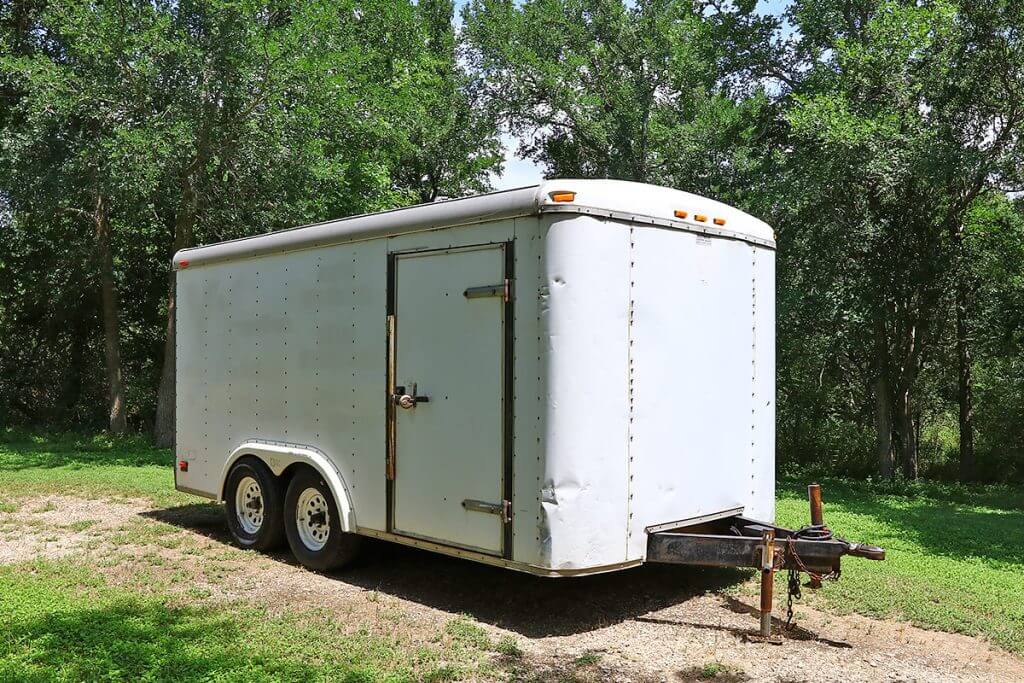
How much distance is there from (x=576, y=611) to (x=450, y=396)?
1.72 metres

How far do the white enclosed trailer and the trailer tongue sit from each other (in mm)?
161

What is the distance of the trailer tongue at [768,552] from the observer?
5656 millimetres

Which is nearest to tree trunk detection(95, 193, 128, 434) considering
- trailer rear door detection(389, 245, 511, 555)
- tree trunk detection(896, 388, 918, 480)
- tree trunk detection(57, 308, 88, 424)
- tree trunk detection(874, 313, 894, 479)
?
tree trunk detection(57, 308, 88, 424)

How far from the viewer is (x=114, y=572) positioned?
287 inches

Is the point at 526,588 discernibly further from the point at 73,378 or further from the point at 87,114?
the point at 73,378

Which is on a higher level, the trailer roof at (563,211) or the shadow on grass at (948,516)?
the trailer roof at (563,211)

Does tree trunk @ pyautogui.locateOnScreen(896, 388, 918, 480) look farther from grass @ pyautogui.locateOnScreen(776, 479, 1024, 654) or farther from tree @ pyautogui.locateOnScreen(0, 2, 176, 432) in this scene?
tree @ pyautogui.locateOnScreen(0, 2, 176, 432)

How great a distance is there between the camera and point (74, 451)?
57.8ft

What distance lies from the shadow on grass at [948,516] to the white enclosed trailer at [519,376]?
9.90 feet

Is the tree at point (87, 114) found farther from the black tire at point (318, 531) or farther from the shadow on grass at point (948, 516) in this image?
the shadow on grass at point (948, 516)

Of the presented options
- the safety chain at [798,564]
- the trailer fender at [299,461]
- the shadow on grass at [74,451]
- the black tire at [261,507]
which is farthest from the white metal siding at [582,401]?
the shadow on grass at [74,451]

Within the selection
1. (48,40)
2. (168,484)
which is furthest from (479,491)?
(48,40)

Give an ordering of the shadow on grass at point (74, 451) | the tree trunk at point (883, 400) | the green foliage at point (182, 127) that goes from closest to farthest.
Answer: the green foliage at point (182, 127) → the shadow on grass at point (74, 451) → the tree trunk at point (883, 400)

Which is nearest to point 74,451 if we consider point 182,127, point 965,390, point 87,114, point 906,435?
point 87,114
